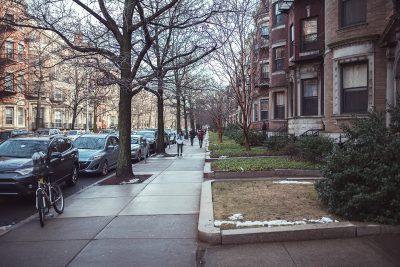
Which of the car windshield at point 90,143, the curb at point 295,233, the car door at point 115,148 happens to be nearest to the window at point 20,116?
the car door at point 115,148

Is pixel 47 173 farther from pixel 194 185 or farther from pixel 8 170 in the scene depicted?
pixel 194 185

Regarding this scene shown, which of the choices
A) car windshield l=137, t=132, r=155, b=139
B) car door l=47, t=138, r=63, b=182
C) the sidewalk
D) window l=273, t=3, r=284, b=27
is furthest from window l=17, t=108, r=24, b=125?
the sidewalk

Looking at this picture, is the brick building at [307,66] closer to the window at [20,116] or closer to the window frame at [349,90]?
the window frame at [349,90]

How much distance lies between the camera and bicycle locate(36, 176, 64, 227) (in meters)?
7.81

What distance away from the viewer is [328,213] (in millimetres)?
7328

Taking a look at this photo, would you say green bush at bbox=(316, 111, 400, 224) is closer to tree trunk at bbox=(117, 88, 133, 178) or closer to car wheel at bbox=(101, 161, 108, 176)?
tree trunk at bbox=(117, 88, 133, 178)

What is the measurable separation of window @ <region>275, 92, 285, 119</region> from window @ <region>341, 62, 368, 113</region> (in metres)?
10.6

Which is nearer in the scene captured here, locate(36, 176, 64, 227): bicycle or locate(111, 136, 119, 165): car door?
locate(36, 176, 64, 227): bicycle

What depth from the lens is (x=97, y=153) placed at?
16.5 meters

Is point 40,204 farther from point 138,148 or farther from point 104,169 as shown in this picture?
point 138,148

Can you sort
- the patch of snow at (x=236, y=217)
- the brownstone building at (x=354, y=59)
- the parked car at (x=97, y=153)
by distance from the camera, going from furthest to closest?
the parked car at (x=97, y=153), the brownstone building at (x=354, y=59), the patch of snow at (x=236, y=217)

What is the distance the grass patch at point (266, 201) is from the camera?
741 cm

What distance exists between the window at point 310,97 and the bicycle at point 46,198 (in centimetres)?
1515

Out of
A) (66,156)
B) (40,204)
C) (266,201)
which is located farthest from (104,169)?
(266,201)
